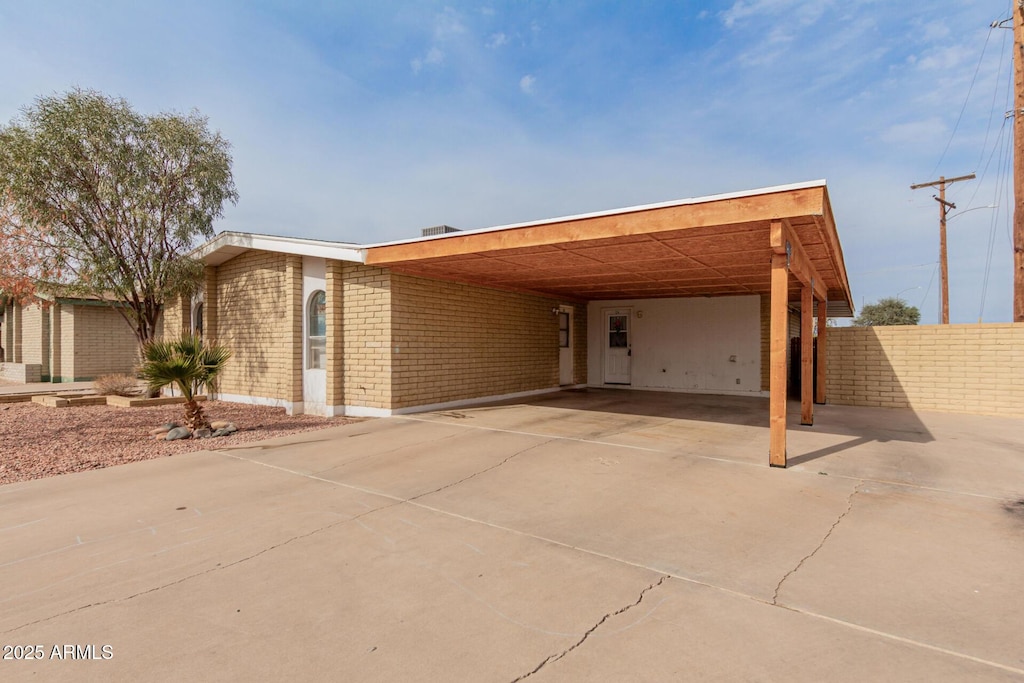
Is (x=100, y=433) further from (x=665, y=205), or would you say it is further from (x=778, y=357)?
(x=778, y=357)

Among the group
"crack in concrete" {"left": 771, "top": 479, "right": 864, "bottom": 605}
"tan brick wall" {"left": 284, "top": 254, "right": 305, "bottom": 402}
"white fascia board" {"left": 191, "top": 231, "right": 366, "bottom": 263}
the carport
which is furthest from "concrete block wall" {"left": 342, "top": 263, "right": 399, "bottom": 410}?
"crack in concrete" {"left": 771, "top": 479, "right": 864, "bottom": 605}

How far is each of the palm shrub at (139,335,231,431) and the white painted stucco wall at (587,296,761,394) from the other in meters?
10.6

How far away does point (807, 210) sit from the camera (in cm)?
472

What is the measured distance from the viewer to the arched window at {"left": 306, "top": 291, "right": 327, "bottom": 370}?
9.70 metres

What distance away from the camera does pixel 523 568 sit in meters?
3.19

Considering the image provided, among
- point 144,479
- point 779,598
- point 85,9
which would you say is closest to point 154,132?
point 85,9

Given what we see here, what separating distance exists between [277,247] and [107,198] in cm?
412

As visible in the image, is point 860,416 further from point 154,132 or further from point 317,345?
point 154,132

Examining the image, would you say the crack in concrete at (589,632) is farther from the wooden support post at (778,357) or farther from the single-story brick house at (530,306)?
the single-story brick house at (530,306)

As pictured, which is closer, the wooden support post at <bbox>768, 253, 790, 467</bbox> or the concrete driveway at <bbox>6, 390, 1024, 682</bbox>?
the concrete driveway at <bbox>6, 390, 1024, 682</bbox>

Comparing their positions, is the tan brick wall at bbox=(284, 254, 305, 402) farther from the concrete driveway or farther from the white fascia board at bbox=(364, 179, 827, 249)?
the white fascia board at bbox=(364, 179, 827, 249)

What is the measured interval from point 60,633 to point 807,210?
20.9 ft

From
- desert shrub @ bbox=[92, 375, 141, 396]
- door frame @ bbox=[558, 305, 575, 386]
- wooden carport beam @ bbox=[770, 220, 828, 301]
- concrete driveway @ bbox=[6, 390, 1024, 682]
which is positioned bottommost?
concrete driveway @ bbox=[6, 390, 1024, 682]

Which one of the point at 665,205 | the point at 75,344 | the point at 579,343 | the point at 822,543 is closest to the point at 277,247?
the point at 665,205
